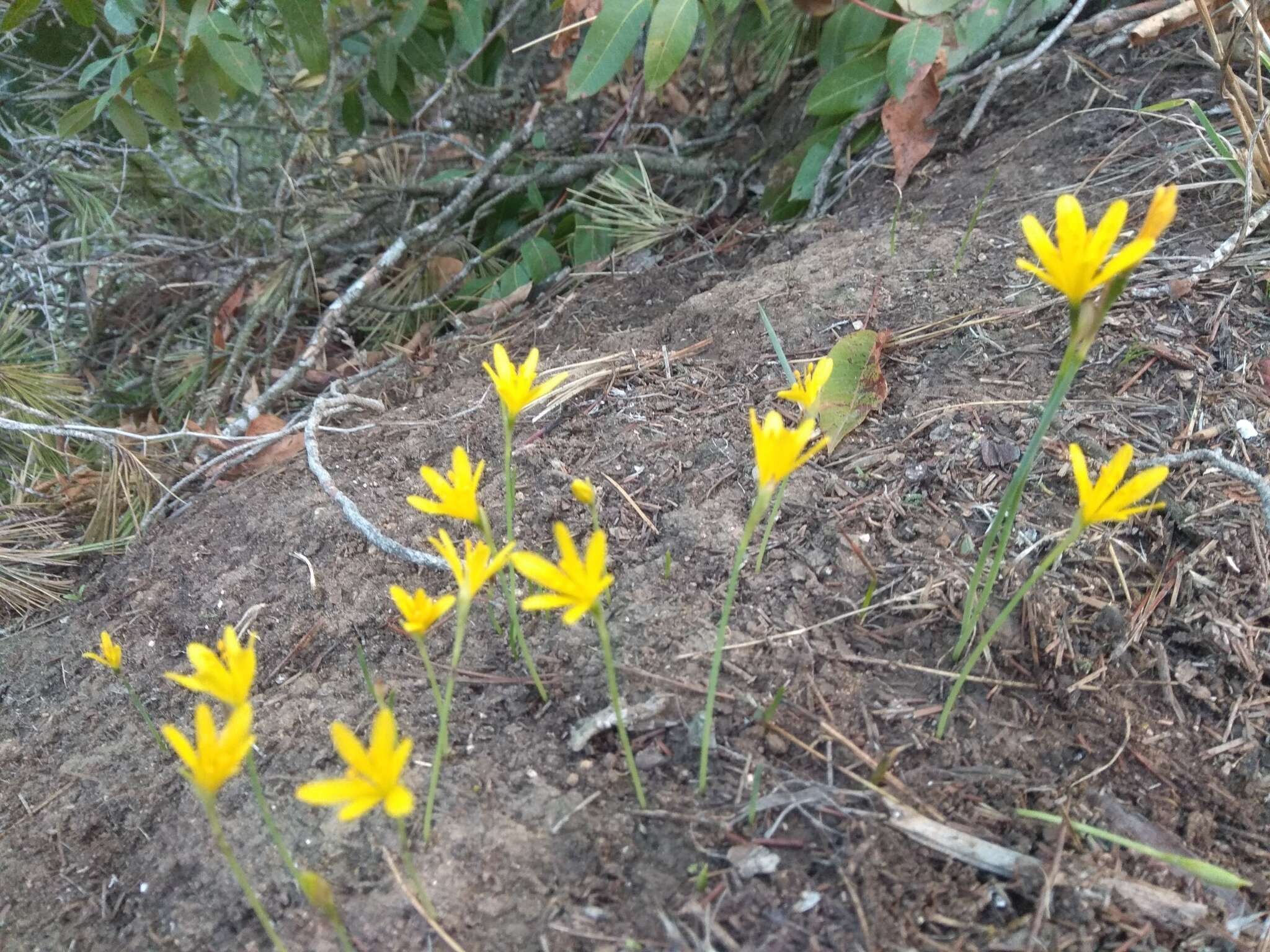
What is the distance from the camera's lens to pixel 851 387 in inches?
68.0

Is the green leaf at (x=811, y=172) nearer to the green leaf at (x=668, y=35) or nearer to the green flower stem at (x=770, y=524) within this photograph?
the green leaf at (x=668, y=35)

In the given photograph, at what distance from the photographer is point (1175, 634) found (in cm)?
135

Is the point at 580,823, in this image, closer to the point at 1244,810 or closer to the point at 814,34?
the point at 1244,810

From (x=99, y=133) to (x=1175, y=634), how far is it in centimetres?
369

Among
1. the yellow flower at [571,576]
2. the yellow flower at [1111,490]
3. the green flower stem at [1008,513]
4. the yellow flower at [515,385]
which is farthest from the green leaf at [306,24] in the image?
the yellow flower at [1111,490]

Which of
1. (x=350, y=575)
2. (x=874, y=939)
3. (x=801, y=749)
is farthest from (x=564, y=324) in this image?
(x=874, y=939)

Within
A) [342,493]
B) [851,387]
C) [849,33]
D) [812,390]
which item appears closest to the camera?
[812,390]

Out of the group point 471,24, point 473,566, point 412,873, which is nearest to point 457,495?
point 473,566

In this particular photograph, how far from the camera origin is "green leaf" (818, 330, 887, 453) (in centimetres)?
169

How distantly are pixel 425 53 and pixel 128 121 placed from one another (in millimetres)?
956

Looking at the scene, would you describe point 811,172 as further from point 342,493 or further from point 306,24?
point 342,493

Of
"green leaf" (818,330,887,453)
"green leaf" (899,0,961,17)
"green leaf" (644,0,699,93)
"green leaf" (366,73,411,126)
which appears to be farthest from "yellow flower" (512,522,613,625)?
"green leaf" (366,73,411,126)

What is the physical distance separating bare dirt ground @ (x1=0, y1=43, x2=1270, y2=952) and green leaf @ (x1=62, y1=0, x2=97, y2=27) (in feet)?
4.03

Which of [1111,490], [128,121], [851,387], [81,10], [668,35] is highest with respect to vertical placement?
[81,10]
